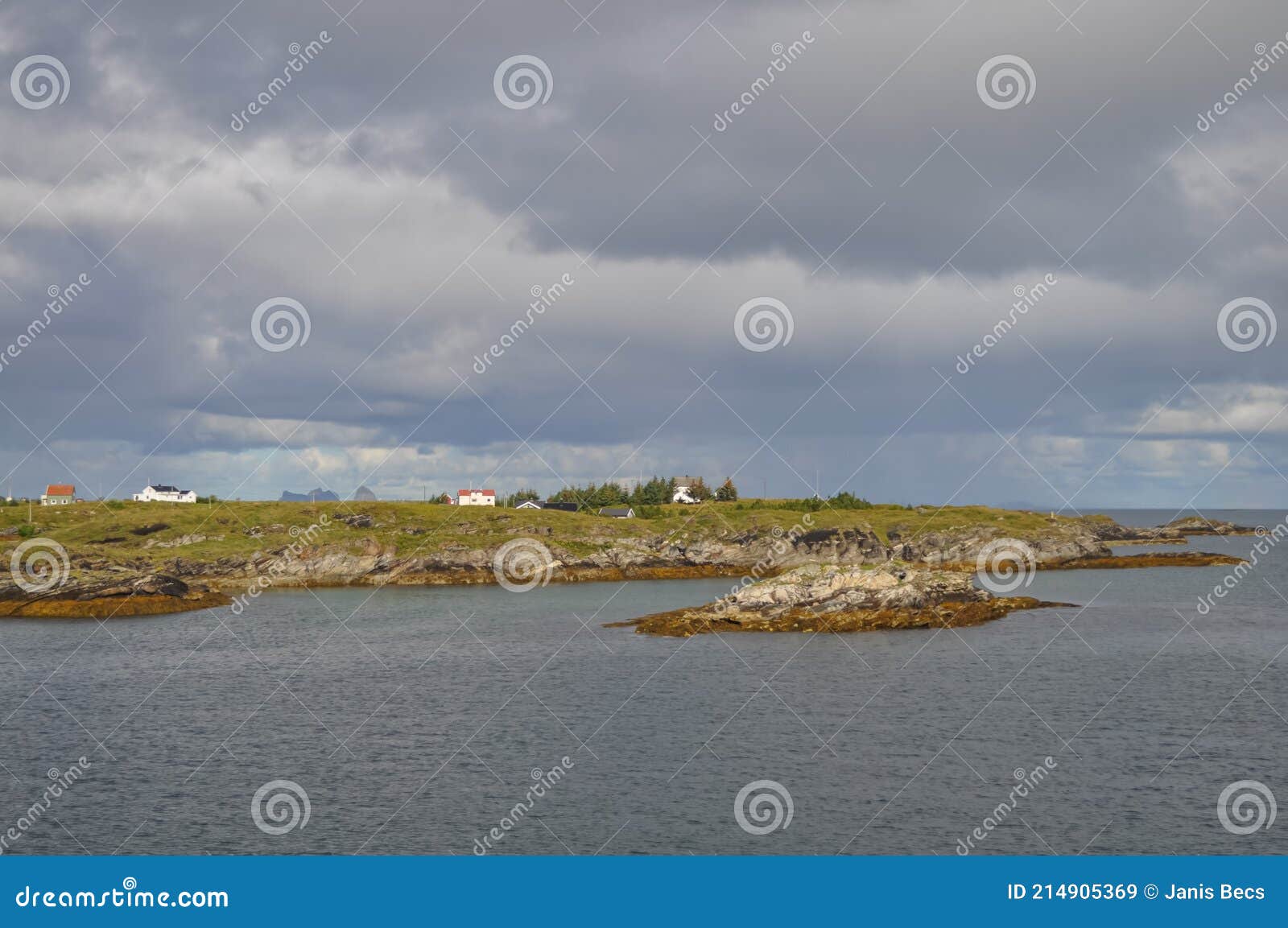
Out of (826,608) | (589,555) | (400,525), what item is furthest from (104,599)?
(826,608)

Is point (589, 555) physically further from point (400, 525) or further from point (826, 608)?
point (826, 608)

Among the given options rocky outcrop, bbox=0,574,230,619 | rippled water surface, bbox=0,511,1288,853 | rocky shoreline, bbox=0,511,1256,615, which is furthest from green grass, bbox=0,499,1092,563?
rippled water surface, bbox=0,511,1288,853

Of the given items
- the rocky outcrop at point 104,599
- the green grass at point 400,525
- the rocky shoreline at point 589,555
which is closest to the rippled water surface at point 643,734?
the rocky outcrop at point 104,599

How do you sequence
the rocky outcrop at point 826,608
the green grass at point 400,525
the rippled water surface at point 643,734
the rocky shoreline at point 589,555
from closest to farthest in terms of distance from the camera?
the rippled water surface at point 643,734
the rocky outcrop at point 826,608
the rocky shoreline at point 589,555
the green grass at point 400,525

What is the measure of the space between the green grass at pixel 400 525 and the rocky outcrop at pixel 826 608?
61.2 meters

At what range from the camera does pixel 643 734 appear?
47344 millimetres

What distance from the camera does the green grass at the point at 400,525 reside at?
144 metres

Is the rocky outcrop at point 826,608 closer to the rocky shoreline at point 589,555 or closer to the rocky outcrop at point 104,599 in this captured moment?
the rocky shoreline at point 589,555

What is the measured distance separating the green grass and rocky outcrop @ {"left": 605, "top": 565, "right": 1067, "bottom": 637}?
201 feet

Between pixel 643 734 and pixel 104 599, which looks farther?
pixel 104 599

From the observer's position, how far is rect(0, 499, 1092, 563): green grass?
472ft

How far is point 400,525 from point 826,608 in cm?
8918

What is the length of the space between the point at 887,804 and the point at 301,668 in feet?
153

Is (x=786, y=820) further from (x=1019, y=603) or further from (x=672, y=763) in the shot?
(x=1019, y=603)
